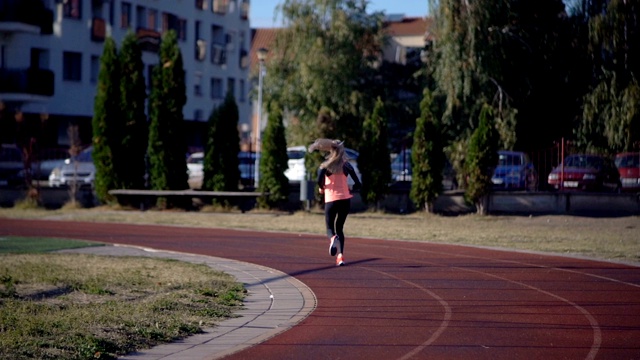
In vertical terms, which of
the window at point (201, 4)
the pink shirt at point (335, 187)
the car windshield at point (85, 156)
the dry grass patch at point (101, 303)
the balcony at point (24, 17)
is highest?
the window at point (201, 4)

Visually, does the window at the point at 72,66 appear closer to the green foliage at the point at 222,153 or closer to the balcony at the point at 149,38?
the balcony at the point at 149,38

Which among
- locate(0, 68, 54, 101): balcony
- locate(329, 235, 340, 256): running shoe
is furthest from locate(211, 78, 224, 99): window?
locate(329, 235, 340, 256): running shoe

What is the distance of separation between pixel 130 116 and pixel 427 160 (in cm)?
996

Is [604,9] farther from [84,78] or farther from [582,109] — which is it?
[84,78]

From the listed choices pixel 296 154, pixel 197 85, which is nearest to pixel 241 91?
pixel 197 85

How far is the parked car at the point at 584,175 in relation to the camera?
3069 centimetres

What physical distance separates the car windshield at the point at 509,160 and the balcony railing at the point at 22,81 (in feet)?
87.9

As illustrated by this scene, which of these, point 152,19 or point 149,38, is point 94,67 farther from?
point 152,19

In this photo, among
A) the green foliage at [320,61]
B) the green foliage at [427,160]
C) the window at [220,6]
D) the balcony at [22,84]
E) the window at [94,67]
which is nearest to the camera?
the green foliage at [427,160]

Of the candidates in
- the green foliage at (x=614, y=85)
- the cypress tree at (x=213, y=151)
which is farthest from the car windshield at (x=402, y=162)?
the cypress tree at (x=213, y=151)

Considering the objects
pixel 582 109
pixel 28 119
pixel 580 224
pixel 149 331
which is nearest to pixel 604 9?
pixel 582 109

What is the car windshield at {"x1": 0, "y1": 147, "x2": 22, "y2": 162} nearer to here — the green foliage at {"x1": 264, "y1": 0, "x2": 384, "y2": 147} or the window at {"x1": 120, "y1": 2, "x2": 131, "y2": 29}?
the green foliage at {"x1": 264, "y1": 0, "x2": 384, "y2": 147}

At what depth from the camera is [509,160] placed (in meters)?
32.4

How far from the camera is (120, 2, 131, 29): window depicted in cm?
5821
